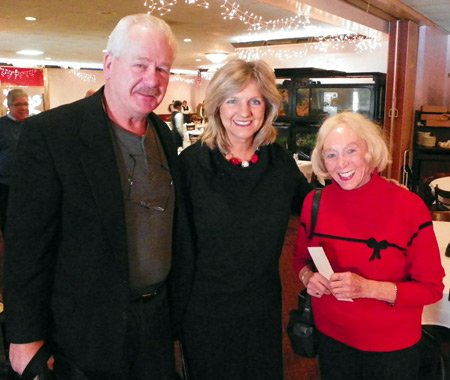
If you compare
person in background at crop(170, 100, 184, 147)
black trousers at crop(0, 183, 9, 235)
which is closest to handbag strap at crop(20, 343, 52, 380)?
black trousers at crop(0, 183, 9, 235)

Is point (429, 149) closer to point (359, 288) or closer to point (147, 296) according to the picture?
point (359, 288)

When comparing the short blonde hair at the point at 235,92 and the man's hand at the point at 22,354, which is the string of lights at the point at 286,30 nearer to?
the short blonde hair at the point at 235,92

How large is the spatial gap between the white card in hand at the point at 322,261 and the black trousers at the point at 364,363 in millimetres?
230

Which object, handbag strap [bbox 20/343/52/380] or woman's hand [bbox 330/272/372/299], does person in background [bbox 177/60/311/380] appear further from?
handbag strap [bbox 20/343/52/380]

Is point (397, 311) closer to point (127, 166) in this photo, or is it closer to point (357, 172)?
point (357, 172)

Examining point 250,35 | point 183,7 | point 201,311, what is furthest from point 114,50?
point 250,35

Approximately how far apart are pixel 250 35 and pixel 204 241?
7.86m

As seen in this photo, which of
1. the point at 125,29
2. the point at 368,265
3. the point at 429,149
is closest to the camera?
the point at 125,29

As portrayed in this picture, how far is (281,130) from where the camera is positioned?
6.99 metres

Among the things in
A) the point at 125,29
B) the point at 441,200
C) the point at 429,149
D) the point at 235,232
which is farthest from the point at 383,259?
the point at 429,149

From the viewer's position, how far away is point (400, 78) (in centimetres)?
728

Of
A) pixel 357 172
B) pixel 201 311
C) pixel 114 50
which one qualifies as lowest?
pixel 201 311

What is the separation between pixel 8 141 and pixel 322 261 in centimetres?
372

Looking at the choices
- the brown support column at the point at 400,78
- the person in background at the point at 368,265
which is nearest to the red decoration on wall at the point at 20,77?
the brown support column at the point at 400,78
